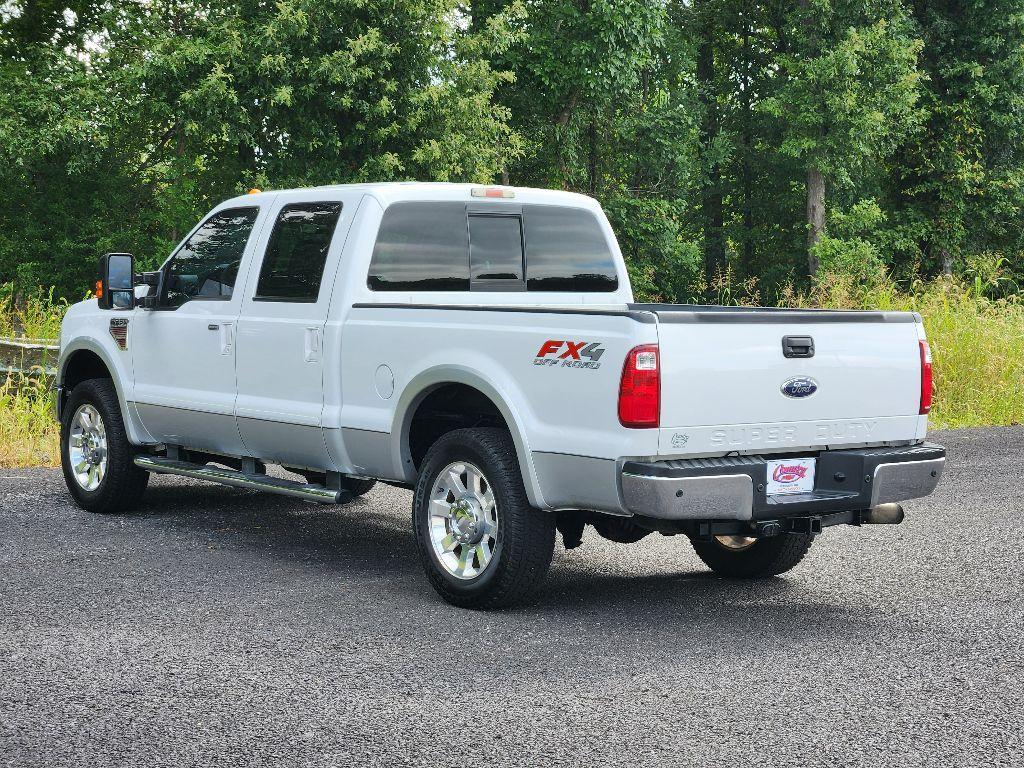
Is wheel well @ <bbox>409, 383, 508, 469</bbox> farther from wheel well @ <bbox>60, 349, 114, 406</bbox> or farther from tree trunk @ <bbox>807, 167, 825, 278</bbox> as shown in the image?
tree trunk @ <bbox>807, 167, 825, 278</bbox>

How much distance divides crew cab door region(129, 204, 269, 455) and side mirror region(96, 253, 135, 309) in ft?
0.47

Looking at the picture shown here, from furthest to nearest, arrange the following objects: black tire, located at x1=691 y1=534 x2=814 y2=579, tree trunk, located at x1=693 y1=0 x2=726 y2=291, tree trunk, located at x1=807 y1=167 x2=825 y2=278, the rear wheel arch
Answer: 1. tree trunk, located at x1=693 y1=0 x2=726 y2=291
2. tree trunk, located at x1=807 y1=167 x2=825 y2=278
3. black tire, located at x1=691 y1=534 x2=814 y2=579
4. the rear wheel arch

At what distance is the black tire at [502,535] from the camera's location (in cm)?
610

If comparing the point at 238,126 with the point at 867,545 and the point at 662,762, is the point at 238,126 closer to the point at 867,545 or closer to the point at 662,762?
the point at 867,545

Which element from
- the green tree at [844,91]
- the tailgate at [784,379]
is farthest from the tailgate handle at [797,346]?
the green tree at [844,91]

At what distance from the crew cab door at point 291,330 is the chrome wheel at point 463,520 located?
99 cm

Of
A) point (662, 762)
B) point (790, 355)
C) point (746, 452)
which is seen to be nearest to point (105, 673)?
point (662, 762)

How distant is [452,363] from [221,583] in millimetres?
1855

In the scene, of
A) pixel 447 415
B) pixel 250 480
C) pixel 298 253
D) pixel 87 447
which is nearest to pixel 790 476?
pixel 447 415

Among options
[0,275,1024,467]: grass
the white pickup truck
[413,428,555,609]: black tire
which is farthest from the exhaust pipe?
[0,275,1024,467]: grass

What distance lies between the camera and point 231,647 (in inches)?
222

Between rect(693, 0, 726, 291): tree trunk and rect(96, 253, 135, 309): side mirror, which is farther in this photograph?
rect(693, 0, 726, 291): tree trunk

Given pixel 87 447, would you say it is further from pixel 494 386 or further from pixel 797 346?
pixel 797 346

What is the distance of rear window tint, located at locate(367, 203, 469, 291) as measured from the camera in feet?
23.6
